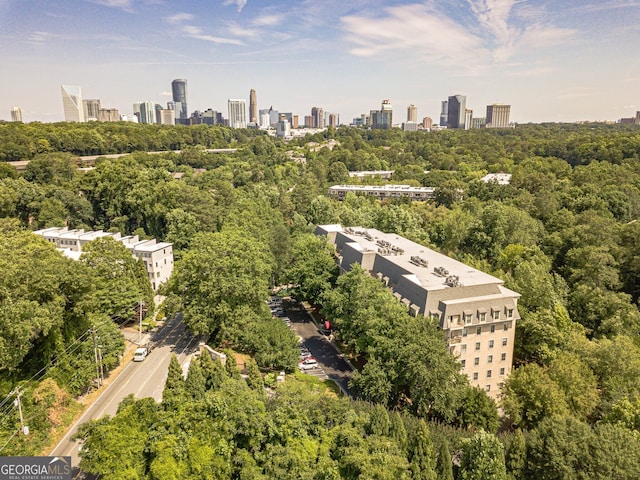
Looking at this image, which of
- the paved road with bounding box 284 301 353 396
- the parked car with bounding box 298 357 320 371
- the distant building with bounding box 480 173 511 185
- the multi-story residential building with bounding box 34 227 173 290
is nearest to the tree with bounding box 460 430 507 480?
the paved road with bounding box 284 301 353 396

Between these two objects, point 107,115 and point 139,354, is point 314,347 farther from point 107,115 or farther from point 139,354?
point 107,115

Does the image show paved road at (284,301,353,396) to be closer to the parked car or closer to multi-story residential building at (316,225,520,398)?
the parked car

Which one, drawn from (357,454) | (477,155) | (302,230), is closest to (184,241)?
(302,230)

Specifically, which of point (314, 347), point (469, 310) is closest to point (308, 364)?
point (314, 347)

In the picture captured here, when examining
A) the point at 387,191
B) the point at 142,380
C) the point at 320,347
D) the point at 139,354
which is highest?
the point at 387,191

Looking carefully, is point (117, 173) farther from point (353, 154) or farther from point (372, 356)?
point (353, 154)

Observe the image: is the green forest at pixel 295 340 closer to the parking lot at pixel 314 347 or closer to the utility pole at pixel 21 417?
the utility pole at pixel 21 417

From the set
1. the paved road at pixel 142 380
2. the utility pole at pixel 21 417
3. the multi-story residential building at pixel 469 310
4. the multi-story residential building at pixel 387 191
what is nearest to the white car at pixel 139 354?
the paved road at pixel 142 380
